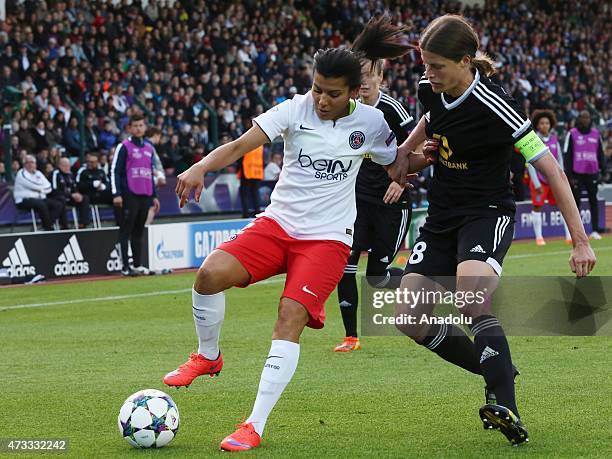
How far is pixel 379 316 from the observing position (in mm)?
11016

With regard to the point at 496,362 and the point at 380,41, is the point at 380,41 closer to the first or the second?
the point at 380,41

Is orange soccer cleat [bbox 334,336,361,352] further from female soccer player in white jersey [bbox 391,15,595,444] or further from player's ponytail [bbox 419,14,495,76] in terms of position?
player's ponytail [bbox 419,14,495,76]

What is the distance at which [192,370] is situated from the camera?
6359mm

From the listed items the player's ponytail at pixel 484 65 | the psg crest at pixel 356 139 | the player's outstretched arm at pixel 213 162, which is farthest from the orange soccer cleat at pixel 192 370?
the player's ponytail at pixel 484 65

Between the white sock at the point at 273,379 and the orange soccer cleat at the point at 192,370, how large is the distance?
632 mm

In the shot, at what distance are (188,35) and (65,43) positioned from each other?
472cm

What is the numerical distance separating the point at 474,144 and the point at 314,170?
0.88 meters

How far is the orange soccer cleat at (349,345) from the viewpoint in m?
9.58

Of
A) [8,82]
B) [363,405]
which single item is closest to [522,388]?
[363,405]

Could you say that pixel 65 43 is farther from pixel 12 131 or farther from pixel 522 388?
pixel 522 388


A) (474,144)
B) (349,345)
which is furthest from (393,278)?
(474,144)

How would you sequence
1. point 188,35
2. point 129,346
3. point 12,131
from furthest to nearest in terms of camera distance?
point 188,35 < point 12,131 < point 129,346

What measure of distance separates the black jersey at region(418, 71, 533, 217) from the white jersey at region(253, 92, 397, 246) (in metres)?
0.46

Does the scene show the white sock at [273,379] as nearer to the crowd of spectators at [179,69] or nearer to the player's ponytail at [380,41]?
the player's ponytail at [380,41]
